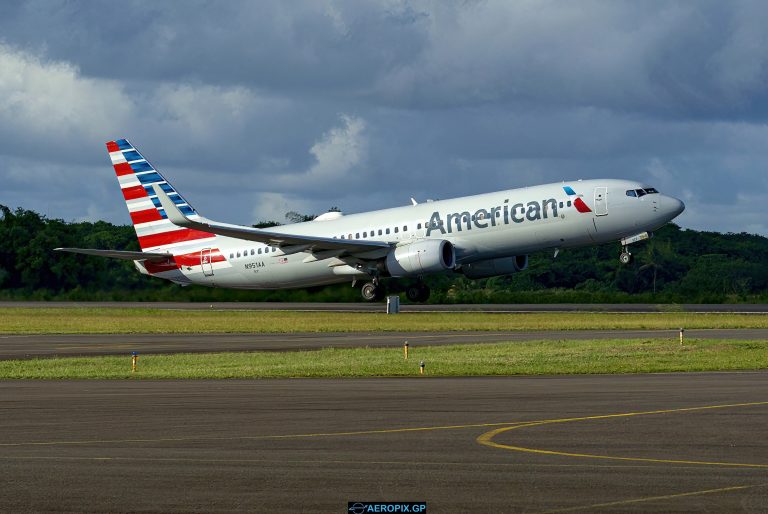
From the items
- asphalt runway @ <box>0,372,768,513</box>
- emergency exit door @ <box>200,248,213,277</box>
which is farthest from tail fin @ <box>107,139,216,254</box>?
asphalt runway @ <box>0,372,768,513</box>

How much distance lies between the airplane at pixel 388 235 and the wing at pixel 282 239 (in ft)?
0.19

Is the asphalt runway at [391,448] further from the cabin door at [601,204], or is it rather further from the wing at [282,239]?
the wing at [282,239]

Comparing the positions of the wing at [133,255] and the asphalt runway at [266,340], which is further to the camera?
the wing at [133,255]

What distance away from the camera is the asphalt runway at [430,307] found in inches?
2490

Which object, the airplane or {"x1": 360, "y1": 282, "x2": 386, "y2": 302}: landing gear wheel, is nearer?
Result: the airplane

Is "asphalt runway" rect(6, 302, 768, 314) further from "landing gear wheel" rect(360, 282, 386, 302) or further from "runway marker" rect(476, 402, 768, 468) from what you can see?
"runway marker" rect(476, 402, 768, 468)

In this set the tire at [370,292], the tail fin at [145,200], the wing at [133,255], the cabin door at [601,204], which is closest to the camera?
the cabin door at [601,204]

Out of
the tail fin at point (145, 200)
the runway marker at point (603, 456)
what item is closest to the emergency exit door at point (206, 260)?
the tail fin at point (145, 200)

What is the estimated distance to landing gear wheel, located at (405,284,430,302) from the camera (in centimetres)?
6619

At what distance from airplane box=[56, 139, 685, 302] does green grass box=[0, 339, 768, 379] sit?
60.7 feet

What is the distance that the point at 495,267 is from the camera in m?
63.0

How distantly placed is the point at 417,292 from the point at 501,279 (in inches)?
1849

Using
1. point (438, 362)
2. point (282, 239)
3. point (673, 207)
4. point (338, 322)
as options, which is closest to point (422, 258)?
point (338, 322)

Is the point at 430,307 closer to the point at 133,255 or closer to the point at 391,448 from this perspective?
the point at 133,255
